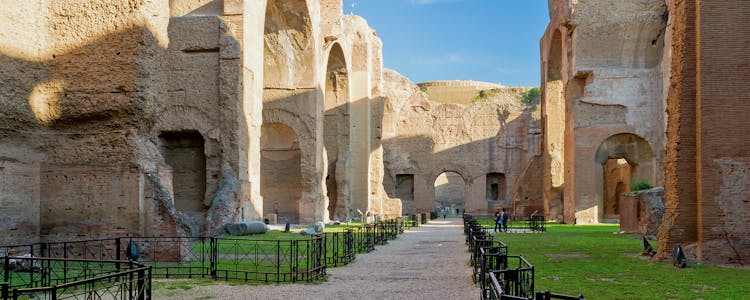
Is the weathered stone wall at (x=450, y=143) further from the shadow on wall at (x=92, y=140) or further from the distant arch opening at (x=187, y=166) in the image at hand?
the shadow on wall at (x=92, y=140)

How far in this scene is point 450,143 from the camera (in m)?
42.4

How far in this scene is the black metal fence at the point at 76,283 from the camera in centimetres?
475

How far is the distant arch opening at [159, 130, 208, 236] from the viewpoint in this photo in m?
19.7

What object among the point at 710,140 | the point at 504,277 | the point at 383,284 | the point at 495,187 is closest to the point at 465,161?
the point at 495,187

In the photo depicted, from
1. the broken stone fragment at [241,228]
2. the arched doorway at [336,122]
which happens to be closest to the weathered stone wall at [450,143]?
the arched doorway at [336,122]

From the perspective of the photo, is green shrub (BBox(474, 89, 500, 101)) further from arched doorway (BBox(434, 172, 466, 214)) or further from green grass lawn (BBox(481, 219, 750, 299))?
green grass lawn (BBox(481, 219, 750, 299))

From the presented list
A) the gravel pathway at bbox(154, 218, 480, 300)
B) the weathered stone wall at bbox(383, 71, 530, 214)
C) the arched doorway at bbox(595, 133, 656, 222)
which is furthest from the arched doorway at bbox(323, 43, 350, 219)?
the gravel pathway at bbox(154, 218, 480, 300)

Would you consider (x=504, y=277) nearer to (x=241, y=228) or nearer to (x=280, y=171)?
(x=241, y=228)

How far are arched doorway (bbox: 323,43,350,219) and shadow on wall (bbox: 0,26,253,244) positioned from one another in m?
19.9

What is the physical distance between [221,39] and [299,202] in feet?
28.1

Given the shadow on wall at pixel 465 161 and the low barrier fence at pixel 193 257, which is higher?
the shadow on wall at pixel 465 161

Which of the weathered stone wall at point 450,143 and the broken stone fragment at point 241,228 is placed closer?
the broken stone fragment at point 241,228

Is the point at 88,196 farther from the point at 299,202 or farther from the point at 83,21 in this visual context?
the point at 299,202

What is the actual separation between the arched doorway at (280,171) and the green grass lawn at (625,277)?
526 inches
